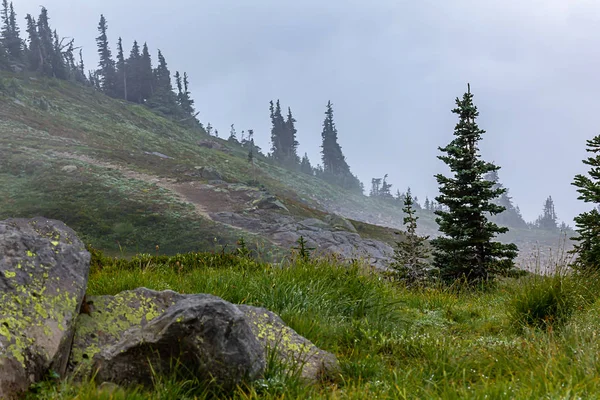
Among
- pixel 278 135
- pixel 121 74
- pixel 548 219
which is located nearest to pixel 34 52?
pixel 121 74

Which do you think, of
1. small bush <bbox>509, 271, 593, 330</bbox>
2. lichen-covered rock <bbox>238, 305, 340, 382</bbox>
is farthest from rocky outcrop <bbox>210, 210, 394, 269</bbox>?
lichen-covered rock <bbox>238, 305, 340, 382</bbox>

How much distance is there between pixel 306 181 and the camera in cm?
9438

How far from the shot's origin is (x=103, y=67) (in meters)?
100

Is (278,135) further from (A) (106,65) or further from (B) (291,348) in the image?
(B) (291,348)

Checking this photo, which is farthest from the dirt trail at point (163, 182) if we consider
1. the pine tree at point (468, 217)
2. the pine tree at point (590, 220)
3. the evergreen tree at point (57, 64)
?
the evergreen tree at point (57, 64)

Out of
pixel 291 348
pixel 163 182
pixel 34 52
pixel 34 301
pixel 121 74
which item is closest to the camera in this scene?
pixel 34 301

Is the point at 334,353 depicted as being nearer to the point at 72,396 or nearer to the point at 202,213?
the point at 72,396

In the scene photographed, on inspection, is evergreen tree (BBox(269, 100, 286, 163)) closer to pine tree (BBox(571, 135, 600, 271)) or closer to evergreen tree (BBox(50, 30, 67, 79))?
evergreen tree (BBox(50, 30, 67, 79))

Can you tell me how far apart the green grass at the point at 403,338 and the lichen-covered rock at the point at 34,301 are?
0.21 m

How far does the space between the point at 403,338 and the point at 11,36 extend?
362 feet

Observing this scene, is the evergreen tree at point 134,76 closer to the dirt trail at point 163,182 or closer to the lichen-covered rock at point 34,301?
the dirt trail at point 163,182

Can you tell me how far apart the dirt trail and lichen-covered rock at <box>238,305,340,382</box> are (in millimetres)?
30899

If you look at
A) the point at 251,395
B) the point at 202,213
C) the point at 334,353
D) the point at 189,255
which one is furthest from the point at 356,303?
the point at 202,213

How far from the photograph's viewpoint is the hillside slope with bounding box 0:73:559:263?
26.0 meters
